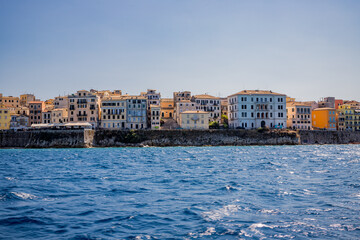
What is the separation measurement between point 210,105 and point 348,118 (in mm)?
44070

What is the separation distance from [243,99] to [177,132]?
2373 cm

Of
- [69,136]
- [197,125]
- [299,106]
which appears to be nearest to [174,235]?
[69,136]

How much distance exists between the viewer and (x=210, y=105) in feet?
366

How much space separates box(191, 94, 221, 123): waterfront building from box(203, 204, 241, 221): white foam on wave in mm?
93307

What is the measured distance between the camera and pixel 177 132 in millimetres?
90688

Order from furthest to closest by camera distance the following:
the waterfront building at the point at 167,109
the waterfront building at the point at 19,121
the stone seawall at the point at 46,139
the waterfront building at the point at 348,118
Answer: the waterfront building at the point at 167,109, the waterfront building at the point at 348,118, the waterfront building at the point at 19,121, the stone seawall at the point at 46,139

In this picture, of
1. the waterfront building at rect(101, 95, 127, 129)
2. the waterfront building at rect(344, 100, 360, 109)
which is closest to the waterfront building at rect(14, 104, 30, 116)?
the waterfront building at rect(101, 95, 127, 129)

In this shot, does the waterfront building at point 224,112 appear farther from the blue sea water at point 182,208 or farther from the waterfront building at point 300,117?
the blue sea water at point 182,208

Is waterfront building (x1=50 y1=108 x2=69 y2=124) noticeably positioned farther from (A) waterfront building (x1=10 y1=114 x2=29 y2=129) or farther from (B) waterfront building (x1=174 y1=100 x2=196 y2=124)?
(B) waterfront building (x1=174 y1=100 x2=196 y2=124)

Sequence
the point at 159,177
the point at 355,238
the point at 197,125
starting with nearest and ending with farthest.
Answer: the point at 355,238 → the point at 159,177 → the point at 197,125

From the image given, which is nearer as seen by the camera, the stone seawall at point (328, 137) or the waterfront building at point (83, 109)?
the stone seawall at point (328, 137)

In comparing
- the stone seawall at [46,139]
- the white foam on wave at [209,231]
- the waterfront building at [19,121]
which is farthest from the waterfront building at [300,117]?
the white foam on wave at [209,231]

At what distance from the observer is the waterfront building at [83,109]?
9738cm

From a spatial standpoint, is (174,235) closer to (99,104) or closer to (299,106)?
(99,104)
